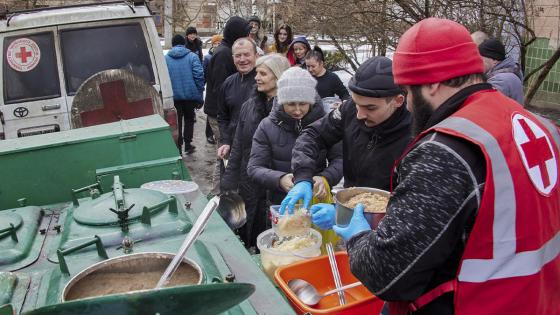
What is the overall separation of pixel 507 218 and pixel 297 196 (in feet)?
3.99

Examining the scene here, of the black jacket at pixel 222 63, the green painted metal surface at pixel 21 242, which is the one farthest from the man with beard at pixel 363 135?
the black jacket at pixel 222 63

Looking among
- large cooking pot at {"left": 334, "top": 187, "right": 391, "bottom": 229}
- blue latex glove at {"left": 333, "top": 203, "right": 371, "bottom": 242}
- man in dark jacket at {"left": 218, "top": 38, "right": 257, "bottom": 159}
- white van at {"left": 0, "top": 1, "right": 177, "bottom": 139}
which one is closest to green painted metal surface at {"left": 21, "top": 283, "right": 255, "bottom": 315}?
blue latex glove at {"left": 333, "top": 203, "right": 371, "bottom": 242}

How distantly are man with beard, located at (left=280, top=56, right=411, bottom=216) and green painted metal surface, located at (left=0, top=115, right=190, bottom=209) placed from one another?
2.35 ft

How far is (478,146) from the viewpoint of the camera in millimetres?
1407

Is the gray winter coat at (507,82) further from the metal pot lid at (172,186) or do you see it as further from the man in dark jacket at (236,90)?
the metal pot lid at (172,186)

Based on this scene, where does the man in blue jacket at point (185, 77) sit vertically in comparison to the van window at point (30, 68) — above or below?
below

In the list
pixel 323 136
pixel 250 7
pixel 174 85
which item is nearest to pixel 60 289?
pixel 323 136

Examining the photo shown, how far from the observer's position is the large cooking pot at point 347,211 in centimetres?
194

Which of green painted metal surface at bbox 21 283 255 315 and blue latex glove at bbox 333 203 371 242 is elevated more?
green painted metal surface at bbox 21 283 255 315

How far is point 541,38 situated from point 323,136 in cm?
830

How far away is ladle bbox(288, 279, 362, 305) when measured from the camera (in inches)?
79.9

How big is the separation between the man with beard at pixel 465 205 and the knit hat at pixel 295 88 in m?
1.62

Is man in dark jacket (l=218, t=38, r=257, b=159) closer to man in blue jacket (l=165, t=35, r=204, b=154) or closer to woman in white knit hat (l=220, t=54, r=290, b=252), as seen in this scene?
woman in white knit hat (l=220, t=54, r=290, b=252)

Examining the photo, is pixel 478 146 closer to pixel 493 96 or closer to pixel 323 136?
pixel 493 96
